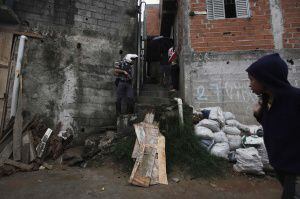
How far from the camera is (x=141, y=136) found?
5.78 metres

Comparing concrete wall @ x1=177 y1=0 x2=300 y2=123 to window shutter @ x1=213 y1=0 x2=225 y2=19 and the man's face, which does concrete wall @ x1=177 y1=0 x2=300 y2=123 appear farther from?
the man's face

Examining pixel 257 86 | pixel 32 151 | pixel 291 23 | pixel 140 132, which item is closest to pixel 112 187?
pixel 140 132

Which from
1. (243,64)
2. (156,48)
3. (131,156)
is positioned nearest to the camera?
(131,156)

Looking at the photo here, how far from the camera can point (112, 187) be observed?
4.75 meters

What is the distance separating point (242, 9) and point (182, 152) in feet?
14.1

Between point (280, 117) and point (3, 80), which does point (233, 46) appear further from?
point (280, 117)

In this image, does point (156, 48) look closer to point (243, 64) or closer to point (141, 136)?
point (243, 64)

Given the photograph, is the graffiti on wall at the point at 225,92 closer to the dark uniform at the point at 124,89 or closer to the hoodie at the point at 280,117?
the dark uniform at the point at 124,89

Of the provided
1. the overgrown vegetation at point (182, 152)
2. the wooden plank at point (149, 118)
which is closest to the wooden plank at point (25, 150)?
the overgrown vegetation at point (182, 152)

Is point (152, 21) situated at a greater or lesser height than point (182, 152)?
greater

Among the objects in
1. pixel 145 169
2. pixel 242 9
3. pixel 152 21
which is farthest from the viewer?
pixel 152 21

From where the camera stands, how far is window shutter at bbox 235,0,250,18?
7.68 metres

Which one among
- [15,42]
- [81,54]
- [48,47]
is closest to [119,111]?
[81,54]

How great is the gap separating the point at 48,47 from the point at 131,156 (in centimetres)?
377
